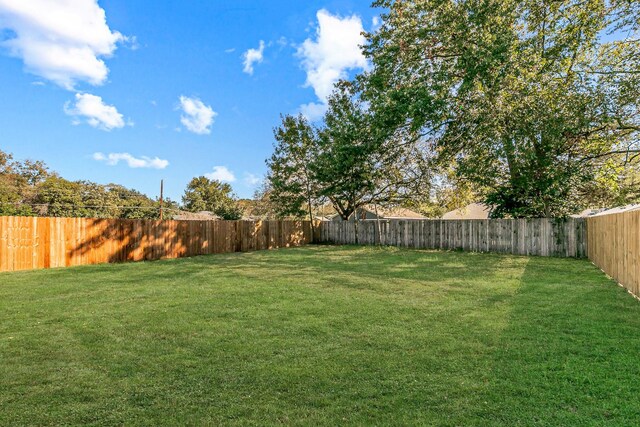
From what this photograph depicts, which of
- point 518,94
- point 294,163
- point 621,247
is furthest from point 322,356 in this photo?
point 294,163

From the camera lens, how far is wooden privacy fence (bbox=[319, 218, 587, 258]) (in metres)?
11.8

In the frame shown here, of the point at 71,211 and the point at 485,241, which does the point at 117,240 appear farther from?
the point at 71,211

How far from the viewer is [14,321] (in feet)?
13.9

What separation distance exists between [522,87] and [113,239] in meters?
13.1

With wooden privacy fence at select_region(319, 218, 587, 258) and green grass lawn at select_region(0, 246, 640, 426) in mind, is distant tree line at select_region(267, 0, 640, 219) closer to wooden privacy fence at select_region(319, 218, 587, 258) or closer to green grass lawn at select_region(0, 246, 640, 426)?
wooden privacy fence at select_region(319, 218, 587, 258)

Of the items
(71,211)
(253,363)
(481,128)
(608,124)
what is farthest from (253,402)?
(71,211)

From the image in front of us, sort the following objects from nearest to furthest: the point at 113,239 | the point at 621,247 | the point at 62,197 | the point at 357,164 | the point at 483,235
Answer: the point at 621,247
the point at 113,239
the point at 483,235
the point at 357,164
the point at 62,197

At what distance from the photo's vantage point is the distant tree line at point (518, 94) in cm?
1020

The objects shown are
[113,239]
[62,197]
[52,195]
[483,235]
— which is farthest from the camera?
[62,197]

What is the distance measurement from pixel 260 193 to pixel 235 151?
632 cm

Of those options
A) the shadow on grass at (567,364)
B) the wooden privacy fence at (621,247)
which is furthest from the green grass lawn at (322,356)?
the wooden privacy fence at (621,247)

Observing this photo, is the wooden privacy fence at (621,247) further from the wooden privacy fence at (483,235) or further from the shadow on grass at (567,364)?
the wooden privacy fence at (483,235)

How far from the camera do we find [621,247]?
20.8ft

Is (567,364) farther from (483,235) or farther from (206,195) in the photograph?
(206,195)
